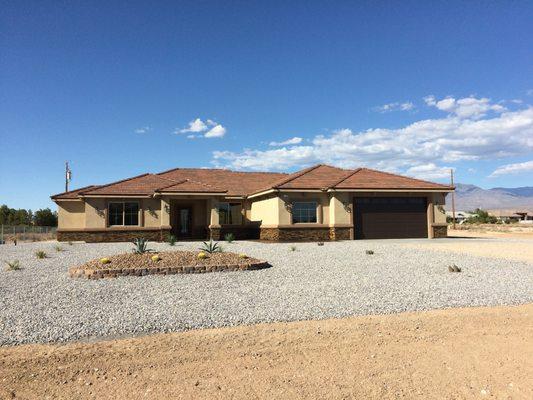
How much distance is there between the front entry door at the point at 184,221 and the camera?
97.0 ft

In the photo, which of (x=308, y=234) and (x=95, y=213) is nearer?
(x=95, y=213)

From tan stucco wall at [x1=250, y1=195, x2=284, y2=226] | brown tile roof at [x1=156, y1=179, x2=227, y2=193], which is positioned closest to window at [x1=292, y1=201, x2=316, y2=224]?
tan stucco wall at [x1=250, y1=195, x2=284, y2=226]

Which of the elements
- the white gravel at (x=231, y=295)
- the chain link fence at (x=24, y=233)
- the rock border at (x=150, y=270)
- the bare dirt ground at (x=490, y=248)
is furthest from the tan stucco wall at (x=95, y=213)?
the bare dirt ground at (x=490, y=248)

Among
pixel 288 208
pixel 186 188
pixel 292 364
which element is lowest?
pixel 292 364

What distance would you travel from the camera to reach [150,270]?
1141 cm

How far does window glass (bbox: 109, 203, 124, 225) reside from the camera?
2600 centimetres

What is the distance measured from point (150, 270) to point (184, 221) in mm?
19569

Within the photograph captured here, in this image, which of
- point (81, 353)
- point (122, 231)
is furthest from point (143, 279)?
point (122, 231)

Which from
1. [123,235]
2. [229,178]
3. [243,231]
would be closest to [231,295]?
[123,235]

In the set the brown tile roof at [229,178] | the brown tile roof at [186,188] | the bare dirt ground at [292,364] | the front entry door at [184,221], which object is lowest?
the bare dirt ground at [292,364]

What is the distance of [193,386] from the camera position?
14.9 feet

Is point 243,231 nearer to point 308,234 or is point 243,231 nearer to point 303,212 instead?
point 303,212

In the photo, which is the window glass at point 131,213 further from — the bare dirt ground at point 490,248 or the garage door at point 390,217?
the bare dirt ground at point 490,248

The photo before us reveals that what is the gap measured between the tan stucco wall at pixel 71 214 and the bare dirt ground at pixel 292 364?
2470 centimetres
